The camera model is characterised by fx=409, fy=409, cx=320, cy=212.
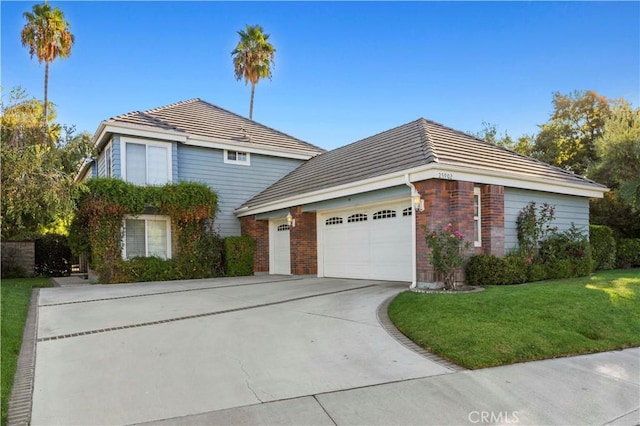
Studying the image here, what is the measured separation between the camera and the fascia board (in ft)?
54.1

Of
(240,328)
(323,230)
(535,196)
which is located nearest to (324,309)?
(240,328)

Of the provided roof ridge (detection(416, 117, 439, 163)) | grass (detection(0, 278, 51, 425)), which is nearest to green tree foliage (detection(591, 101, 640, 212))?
roof ridge (detection(416, 117, 439, 163))

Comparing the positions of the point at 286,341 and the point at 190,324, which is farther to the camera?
the point at 190,324

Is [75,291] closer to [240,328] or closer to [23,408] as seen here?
[240,328]

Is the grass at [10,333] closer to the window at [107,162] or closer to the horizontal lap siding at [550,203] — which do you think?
the window at [107,162]

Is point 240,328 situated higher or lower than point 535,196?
lower

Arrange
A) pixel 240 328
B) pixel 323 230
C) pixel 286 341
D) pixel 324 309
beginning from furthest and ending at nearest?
pixel 323 230, pixel 324 309, pixel 240 328, pixel 286 341

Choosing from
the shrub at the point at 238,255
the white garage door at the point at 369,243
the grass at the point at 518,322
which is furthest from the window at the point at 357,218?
the shrub at the point at 238,255

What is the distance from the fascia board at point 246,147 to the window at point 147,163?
44.4 inches

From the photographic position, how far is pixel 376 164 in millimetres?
12023

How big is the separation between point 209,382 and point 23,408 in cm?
163

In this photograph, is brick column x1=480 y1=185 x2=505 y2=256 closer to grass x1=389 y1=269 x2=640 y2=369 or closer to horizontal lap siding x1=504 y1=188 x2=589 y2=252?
horizontal lap siding x1=504 y1=188 x2=589 y2=252

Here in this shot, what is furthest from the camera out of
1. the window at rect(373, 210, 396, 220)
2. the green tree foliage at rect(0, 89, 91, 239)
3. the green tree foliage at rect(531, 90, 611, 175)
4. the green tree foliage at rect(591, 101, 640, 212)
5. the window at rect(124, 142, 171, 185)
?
the green tree foliage at rect(531, 90, 611, 175)
